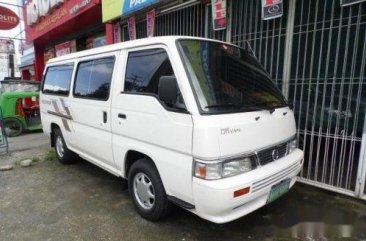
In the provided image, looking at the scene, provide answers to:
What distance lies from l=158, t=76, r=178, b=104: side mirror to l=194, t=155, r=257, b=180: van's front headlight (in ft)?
2.14

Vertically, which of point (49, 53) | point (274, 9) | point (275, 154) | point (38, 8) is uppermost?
point (38, 8)

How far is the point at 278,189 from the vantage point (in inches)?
126

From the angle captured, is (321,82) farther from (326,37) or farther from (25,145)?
(25,145)

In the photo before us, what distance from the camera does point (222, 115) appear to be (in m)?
2.80

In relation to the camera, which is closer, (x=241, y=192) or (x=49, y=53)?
(x=241, y=192)

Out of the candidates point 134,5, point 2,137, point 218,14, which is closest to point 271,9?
point 218,14

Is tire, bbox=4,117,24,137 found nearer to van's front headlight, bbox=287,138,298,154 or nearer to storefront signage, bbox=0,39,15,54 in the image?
van's front headlight, bbox=287,138,298,154

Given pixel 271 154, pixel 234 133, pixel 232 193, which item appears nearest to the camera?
pixel 232 193

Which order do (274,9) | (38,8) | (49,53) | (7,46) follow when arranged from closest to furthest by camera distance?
(274,9) < (38,8) < (49,53) < (7,46)

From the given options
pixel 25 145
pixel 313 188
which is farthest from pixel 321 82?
pixel 25 145

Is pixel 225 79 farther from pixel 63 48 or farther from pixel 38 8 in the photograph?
pixel 63 48

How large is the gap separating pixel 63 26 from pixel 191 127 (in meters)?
10.7

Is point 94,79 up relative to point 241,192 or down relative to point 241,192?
up

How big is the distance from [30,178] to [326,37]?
5.22 meters
